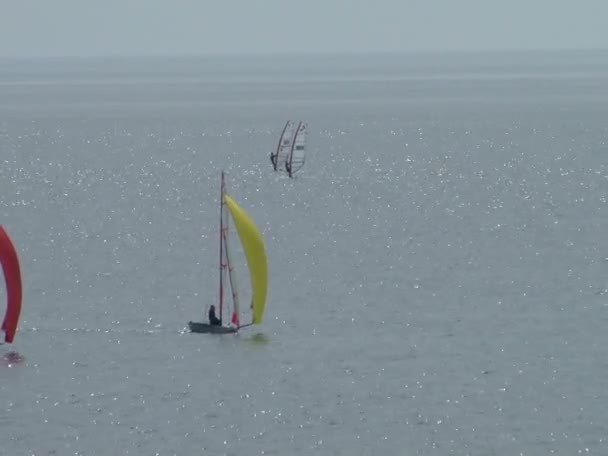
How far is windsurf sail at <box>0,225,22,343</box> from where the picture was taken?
5522cm

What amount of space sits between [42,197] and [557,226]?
39840 mm

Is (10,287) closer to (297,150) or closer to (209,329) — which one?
(209,329)

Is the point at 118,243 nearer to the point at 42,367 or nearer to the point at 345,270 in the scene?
the point at 345,270

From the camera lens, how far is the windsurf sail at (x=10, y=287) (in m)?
55.2

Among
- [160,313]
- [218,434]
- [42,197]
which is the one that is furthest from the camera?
[42,197]

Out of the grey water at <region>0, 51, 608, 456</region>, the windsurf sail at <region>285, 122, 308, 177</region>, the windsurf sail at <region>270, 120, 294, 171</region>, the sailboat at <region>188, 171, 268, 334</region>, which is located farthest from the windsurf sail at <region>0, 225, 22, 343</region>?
the windsurf sail at <region>285, 122, 308, 177</region>

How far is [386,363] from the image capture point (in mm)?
52250

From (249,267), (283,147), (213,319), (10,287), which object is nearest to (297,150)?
(283,147)

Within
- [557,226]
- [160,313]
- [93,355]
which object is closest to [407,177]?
[557,226]

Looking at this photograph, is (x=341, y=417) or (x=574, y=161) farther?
(x=574, y=161)

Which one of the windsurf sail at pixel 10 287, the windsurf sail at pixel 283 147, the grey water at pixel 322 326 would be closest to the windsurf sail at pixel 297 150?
the windsurf sail at pixel 283 147

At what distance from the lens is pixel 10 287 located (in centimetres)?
5581

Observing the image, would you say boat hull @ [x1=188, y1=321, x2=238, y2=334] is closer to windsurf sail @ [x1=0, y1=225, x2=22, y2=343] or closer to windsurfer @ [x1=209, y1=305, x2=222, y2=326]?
windsurfer @ [x1=209, y1=305, x2=222, y2=326]

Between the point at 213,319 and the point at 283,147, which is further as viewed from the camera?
the point at 283,147
